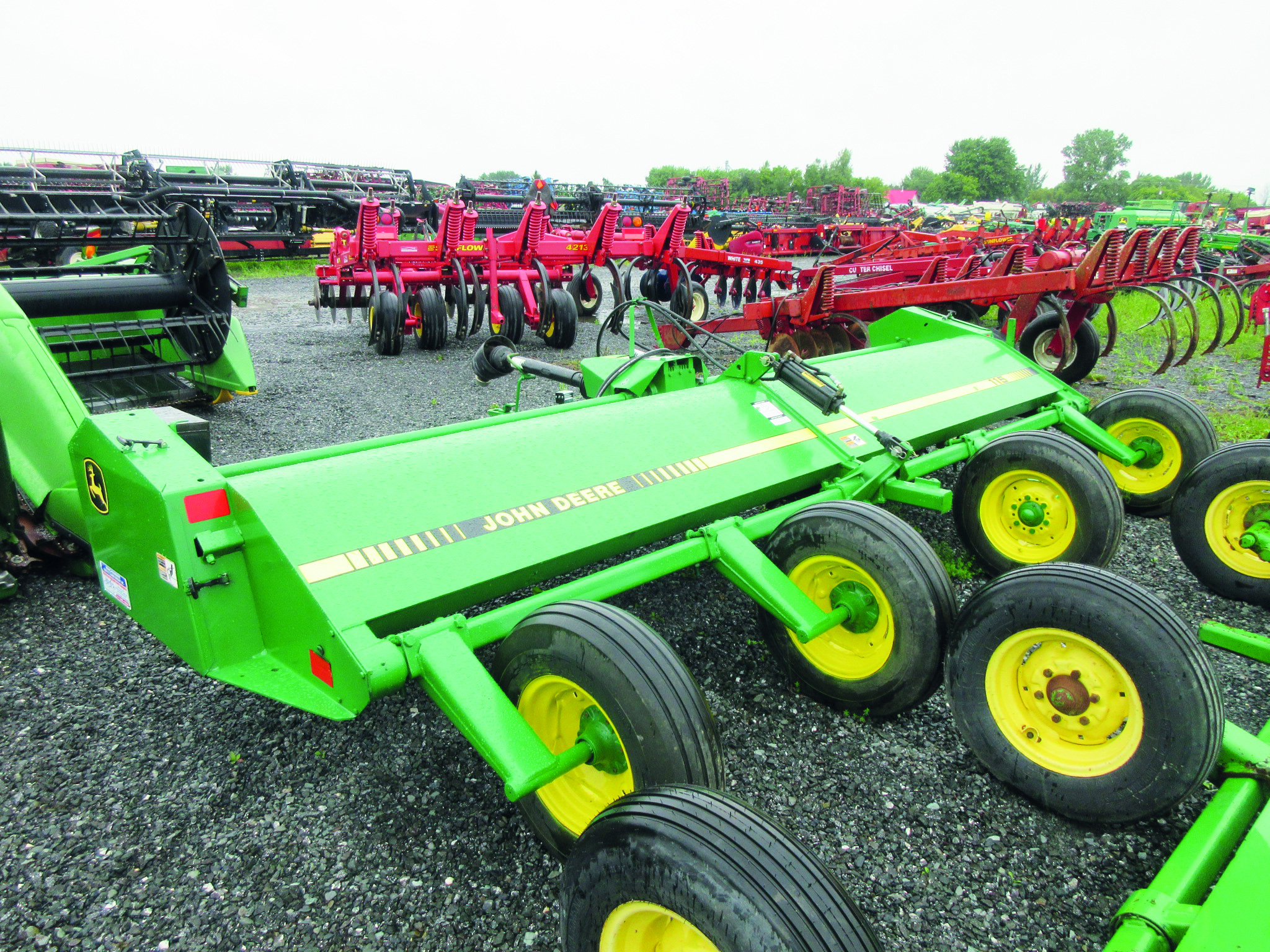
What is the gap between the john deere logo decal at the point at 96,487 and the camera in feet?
8.00

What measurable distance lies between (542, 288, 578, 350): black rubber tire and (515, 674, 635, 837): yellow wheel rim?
7559mm

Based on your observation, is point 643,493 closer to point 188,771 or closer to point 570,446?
point 570,446

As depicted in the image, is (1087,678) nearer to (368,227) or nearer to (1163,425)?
(1163,425)

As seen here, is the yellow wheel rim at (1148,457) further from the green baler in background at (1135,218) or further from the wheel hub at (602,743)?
the green baler in background at (1135,218)

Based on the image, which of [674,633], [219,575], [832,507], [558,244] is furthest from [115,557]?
[558,244]

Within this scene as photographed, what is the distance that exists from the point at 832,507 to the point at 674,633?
98 centimetres

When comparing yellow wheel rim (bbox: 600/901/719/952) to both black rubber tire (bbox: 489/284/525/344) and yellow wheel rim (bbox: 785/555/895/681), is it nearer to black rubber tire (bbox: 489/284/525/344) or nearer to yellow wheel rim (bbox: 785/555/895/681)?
yellow wheel rim (bbox: 785/555/895/681)

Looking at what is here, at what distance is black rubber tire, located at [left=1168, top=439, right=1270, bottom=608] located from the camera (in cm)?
324

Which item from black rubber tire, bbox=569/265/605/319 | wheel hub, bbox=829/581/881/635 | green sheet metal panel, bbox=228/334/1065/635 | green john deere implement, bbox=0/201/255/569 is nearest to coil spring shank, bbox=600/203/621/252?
black rubber tire, bbox=569/265/605/319

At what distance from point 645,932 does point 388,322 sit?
7970 mm

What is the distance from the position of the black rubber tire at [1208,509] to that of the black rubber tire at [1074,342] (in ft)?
10.2

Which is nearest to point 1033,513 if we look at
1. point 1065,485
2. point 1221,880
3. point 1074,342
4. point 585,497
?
point 1065,485

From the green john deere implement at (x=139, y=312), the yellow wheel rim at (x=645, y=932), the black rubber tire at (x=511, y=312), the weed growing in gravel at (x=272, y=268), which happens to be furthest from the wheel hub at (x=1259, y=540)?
the weed growing in gravel at (x=272, y=268)

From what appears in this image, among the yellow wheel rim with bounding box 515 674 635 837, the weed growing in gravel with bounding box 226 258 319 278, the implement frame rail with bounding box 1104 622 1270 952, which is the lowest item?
the weed growing in gravel with bounding box 226 258 319 278
